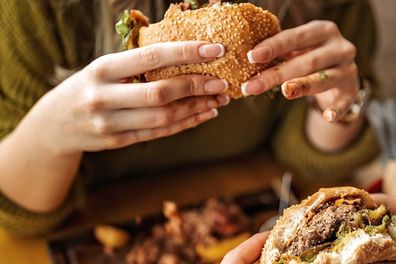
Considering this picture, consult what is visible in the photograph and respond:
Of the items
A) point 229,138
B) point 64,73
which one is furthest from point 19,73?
point 229,138

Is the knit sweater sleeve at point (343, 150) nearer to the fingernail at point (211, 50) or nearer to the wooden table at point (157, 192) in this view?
the wooden table at point (157, 192)

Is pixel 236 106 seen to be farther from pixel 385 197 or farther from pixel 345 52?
pixel 385 197

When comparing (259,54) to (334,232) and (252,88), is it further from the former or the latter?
(334,232)

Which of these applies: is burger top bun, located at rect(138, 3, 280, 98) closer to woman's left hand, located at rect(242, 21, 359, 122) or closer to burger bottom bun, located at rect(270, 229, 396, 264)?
woman's left hand, located at rect(242, 21, 359, 122)

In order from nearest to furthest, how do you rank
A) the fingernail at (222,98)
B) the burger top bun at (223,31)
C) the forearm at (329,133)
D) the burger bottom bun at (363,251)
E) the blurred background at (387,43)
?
the burger bottom bun at (363,251) → the burger top bun at (223,31) → the fingernail at (222,98) → the blurred background at (387,43) → the forearm at (329,133)

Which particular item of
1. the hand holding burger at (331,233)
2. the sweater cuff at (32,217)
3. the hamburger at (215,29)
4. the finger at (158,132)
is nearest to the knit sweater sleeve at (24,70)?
the sweater cuff at (32,217)

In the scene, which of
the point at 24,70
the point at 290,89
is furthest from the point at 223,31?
the point at 24,70

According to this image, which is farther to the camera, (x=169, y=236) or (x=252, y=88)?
(x=169, y=236)
